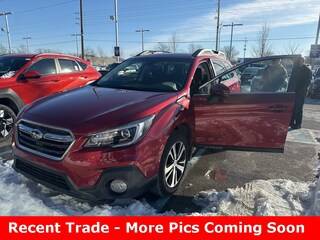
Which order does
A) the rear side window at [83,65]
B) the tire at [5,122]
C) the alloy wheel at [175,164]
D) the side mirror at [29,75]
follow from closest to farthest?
1. the alloy wheel at [175,164]
2. the tire at [5,122]
3. the side mirror at [29,75]
4. the rear side window at [83,65]

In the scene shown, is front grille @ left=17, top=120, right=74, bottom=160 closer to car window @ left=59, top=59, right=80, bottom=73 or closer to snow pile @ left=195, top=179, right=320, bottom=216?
snow pile @ left=195, top=179, right=320, bottom=216

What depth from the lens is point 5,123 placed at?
5.71m

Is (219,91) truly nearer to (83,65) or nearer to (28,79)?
(28,79)

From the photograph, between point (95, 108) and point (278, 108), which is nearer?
point (95, 108)

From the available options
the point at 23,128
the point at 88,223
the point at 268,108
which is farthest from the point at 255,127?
the point at 23,128

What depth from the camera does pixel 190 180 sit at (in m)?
4.04

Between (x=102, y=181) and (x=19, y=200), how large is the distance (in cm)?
109

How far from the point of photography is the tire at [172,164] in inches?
123

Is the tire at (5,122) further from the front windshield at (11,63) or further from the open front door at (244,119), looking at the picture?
the open front door at (244,119)

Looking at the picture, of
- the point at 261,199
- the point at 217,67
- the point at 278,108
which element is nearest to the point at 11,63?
the point at 217,67

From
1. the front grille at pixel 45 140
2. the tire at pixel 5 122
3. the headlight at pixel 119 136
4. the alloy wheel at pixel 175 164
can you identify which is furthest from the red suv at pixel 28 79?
the alloy wheel at pixel 175 164

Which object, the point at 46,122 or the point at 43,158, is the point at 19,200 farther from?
the point at 46,122

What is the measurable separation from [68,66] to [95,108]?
4.59 metres

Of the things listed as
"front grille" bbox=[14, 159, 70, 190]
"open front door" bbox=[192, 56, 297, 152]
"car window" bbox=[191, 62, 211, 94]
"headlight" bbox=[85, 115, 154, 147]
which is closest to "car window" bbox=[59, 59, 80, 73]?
"car window" bbox=[191, 62, 211, 94]
